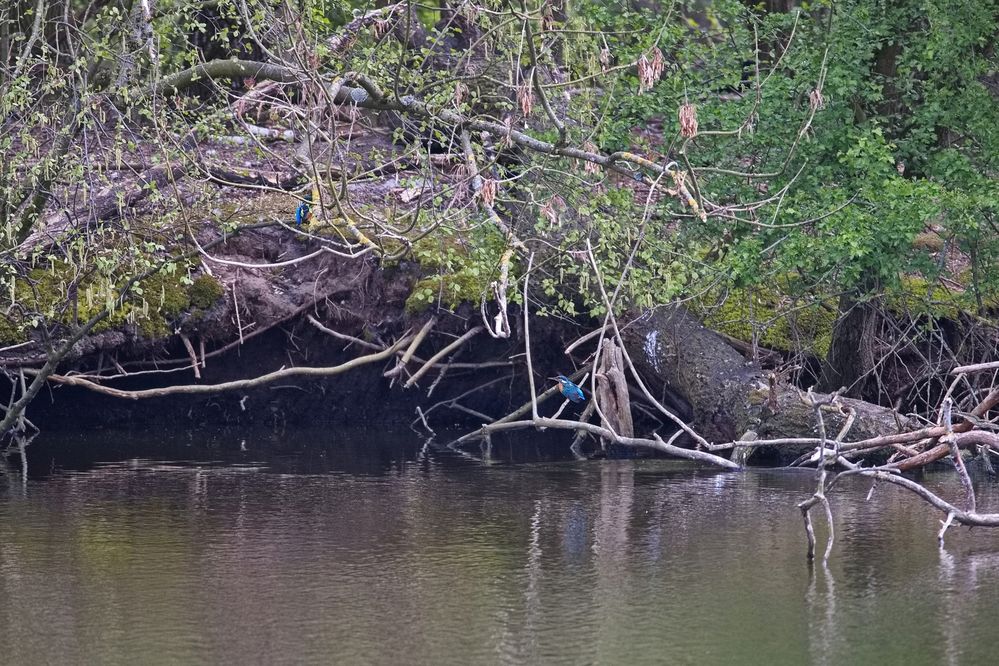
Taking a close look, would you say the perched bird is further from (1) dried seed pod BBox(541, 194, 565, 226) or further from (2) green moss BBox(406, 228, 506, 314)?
(1) dried seed pod BBox(541, 194, 565, 226)

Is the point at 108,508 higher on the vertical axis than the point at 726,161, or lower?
lower

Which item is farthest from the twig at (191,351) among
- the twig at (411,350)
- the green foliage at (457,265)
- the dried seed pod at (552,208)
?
the dried seed pod at (552,208)

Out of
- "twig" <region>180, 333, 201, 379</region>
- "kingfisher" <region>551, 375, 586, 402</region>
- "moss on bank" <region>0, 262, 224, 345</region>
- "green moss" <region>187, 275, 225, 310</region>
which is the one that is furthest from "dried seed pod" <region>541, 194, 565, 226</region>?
"twig" <region>180, 333, 201, 379</region>

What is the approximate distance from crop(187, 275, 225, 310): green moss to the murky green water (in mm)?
2551

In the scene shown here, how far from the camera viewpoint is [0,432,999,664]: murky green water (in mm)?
6570

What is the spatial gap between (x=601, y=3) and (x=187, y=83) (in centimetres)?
405

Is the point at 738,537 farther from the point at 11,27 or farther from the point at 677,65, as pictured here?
the point at 11,27

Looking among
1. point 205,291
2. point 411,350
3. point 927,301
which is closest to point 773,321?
point 927,301

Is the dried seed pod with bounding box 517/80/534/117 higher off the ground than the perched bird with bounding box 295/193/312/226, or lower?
higher

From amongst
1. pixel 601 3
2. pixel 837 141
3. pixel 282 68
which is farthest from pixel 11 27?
pixel 837 141

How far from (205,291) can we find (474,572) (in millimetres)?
7068

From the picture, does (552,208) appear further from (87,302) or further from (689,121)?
(87,302)

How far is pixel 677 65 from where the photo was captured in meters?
12.9

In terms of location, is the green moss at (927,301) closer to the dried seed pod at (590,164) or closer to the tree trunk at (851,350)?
the tree trunk at (851,350)
